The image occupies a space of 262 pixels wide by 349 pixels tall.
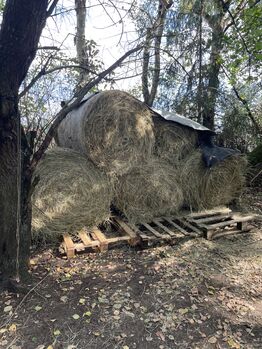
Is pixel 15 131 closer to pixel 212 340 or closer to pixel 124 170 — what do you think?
pixel 124 170

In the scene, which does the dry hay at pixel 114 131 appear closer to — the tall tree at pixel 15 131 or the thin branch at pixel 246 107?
the tall tree at pixel 15 131

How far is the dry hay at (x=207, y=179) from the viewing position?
480 centimetres

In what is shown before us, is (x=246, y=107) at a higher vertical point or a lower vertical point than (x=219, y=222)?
higher

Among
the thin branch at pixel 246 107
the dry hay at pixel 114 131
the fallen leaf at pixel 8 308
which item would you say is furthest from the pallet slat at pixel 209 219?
the thin branch at pixel 246 107

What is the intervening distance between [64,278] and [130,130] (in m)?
2.35

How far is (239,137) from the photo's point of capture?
7.68m

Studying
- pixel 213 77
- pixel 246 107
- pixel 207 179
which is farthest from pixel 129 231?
pixel 246 107

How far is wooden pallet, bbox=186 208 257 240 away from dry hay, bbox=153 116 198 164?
1.00 m

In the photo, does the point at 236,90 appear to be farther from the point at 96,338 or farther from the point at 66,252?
the point at 96,338

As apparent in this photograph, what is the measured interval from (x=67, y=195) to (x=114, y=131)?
1.20 m

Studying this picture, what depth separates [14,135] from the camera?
8.23 feet

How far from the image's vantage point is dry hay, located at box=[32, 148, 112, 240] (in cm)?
367

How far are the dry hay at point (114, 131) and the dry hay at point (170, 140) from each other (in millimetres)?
234

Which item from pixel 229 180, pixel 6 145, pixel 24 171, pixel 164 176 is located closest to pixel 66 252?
pixel 24 171
